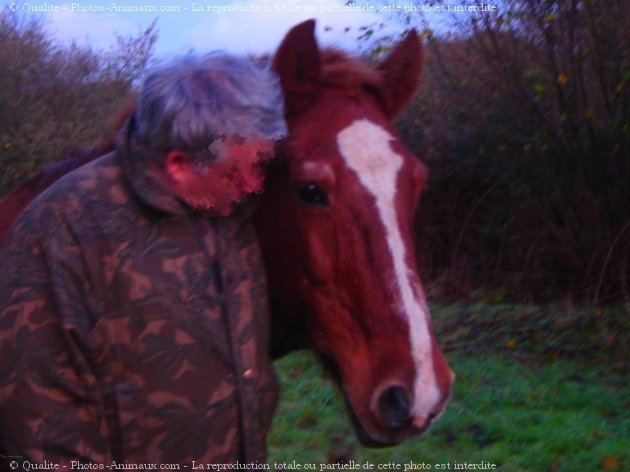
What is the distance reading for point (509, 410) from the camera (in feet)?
21.4

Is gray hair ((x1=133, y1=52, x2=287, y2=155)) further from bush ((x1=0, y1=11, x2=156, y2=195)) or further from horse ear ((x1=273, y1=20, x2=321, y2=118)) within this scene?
bush ((x1=0, y1=11, x2=156, y2=195))

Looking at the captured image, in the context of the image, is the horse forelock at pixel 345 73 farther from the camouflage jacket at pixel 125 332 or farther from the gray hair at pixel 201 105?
the camouflage jacket at pixel 125 332

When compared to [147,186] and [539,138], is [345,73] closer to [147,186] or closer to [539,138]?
[147,186]

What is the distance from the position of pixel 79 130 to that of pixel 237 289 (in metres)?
8.69

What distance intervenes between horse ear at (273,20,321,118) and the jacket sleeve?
0.86 meters

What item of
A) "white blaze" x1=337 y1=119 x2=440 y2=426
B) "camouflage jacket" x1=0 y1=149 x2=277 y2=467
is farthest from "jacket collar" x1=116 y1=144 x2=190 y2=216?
"white blaze" x1=337 y1=119 x2=440 y2=426

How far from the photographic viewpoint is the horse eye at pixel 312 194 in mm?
Result: 2639

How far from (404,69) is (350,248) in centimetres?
82

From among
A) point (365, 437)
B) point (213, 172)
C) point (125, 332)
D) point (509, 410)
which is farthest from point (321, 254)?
point (509, 410)

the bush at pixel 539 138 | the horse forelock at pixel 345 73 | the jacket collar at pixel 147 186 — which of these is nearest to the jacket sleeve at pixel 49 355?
the jacket collar at pixel 147 186

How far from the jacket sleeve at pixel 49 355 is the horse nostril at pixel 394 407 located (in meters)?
0.71

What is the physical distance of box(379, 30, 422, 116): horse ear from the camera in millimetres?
3088

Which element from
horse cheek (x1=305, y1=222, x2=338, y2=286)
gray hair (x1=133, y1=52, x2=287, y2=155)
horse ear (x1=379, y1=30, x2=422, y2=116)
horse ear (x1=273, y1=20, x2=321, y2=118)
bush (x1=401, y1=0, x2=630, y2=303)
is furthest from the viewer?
bush (x1=401, y1=0, x2=630, y2=303)

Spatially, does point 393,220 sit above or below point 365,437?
above
